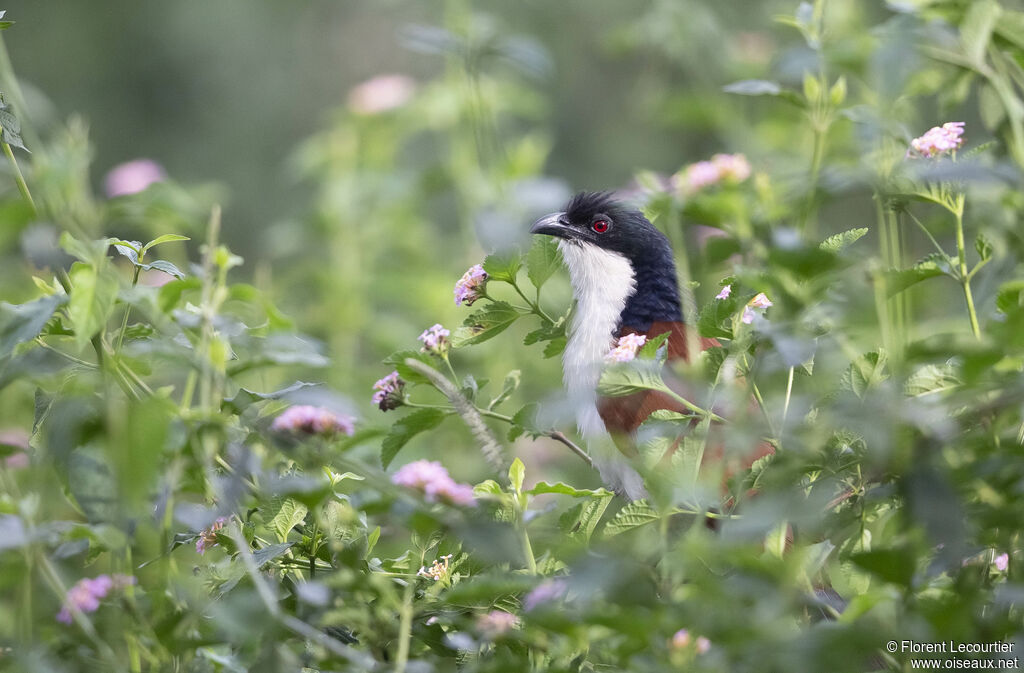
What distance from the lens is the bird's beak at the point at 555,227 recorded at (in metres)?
3.28

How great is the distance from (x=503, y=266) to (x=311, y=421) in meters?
0.46

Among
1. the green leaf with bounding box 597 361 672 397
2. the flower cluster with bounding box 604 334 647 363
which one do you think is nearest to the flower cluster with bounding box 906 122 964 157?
the flower cluster with bounding box 604 334 647 363

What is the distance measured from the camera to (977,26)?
192cm

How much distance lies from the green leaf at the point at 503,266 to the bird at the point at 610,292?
0.70 meters

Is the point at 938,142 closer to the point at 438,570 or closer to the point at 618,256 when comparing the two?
the point at 438,570

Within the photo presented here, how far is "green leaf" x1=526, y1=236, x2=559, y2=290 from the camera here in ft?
5.56

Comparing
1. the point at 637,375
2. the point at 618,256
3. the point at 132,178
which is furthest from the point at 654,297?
the point at 132,178

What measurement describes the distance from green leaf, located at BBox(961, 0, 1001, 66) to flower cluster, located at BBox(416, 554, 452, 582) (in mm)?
1307

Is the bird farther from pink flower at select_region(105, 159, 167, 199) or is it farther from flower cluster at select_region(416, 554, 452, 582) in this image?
pink flower at select_region(105, 159, 167, 199)

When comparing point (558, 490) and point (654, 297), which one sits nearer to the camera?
point (558, 490)

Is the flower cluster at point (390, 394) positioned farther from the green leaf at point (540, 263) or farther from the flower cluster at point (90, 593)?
the flower cluster at point (90, 593)

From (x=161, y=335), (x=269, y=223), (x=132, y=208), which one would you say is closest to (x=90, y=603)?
(x=161, y=335)

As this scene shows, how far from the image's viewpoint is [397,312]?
531 cm

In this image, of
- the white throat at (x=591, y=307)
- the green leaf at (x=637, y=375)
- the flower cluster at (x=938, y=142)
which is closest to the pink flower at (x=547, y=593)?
the green leaf at (x=637, y=375)
